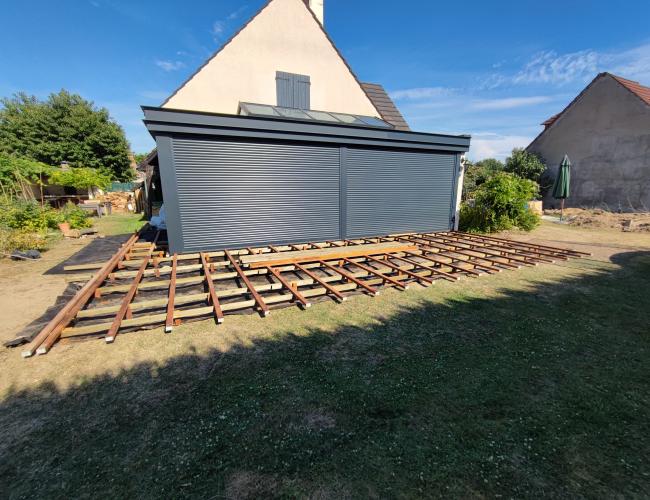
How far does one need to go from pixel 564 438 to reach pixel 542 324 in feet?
8.09

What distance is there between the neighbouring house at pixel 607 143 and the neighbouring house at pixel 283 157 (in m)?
13.7

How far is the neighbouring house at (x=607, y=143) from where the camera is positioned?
16.6m

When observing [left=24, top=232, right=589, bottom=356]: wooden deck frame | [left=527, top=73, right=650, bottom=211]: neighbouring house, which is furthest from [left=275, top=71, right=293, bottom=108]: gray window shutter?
[left=527, top=73, right=650, bottom=211]: neighbouring house

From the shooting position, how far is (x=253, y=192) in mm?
8469

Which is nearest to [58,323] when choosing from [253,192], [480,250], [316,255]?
[316,255]

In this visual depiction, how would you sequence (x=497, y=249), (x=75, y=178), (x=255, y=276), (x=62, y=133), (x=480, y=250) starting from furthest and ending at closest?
(x=62, y=133), (x=75, y=178), (x=480, y=250), (x=497, y=249), (x=255, y=276)

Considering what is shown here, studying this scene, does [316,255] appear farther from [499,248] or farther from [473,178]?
[473,178]

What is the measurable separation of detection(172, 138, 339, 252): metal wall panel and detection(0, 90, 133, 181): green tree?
2850 cm

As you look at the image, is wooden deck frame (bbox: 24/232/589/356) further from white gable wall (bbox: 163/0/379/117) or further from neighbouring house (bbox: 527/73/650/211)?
neighbouring house (bbox: 527/73/650/211)

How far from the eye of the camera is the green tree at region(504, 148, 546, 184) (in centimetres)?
2095

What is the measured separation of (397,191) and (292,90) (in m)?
7.55

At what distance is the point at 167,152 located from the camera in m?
7.39

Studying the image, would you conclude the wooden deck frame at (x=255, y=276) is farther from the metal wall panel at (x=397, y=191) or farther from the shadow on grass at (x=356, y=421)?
the shadow on grass at (x=356, y=421)

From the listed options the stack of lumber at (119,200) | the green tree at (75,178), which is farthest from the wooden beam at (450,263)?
the stack of lumber at (119,200)
